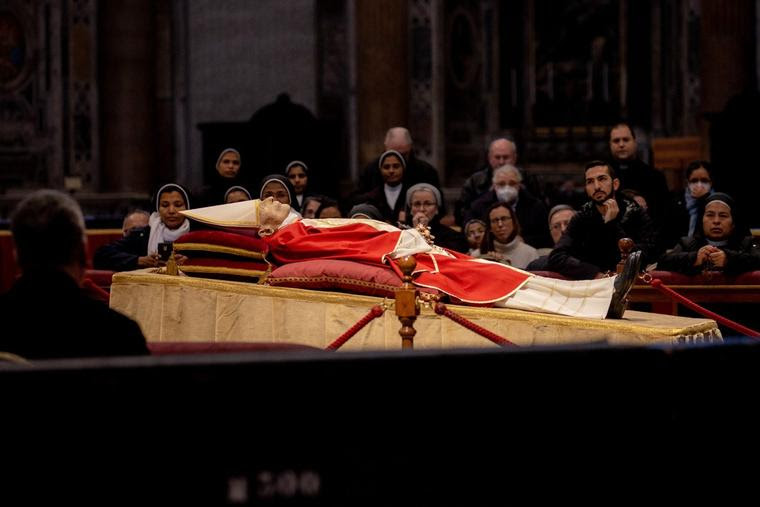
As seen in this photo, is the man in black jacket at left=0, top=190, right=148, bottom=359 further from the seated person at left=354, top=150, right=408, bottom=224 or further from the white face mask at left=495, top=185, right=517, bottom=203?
the white face mask at left=495, top=185, right=517, bottom=203

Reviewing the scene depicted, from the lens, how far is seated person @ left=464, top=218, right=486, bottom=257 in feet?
27.8

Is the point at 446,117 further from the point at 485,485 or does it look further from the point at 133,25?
the point at 485,485

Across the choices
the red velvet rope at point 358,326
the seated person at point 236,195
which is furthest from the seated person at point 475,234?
the red velvet rope at point 358,326

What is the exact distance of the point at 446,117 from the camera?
54.6 feet

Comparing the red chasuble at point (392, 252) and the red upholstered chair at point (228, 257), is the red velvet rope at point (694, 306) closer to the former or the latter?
the red chasuble at point (392, 252)

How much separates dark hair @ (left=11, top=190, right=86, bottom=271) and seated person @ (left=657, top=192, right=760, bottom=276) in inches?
191

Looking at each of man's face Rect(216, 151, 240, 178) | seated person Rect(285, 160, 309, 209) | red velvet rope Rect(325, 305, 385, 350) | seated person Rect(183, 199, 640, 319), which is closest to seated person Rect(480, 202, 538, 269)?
seated person Rect(183, 199, 640, 319)

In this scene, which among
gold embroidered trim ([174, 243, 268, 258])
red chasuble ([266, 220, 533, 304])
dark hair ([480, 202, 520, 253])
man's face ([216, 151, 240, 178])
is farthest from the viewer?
man's face ([216, 151, 240, 178])

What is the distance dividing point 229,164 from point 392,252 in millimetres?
3013

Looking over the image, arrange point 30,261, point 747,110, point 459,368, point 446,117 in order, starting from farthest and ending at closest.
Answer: point 446,117 < point 747,110 < point 30,261 < point 459,368

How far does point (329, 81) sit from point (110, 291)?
28.8 feet

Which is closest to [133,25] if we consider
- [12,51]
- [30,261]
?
[12,51]

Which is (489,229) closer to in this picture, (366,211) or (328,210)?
(366,211)

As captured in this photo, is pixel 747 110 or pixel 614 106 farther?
pixel 614 106
